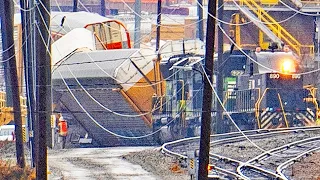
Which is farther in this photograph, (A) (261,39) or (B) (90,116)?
(A) (261,39)

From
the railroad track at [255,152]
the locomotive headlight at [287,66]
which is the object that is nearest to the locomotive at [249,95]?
the locomotive headlight at [287,66]

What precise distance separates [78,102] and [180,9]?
5674cm

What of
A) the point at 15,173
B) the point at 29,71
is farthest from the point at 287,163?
the point at 29,71

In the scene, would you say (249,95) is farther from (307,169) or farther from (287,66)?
(307,169)

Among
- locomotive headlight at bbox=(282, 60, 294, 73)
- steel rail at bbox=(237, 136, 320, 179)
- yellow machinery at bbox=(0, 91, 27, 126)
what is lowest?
yellow machinery at bbox=(0, 91, 27, 126)

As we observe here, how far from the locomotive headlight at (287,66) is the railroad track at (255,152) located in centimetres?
260

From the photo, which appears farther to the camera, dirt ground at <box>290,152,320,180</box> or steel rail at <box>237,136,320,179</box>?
steel rail at <box>237,136,320,179</box>

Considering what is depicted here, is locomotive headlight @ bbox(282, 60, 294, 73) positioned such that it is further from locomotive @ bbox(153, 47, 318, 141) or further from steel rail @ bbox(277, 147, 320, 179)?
steel rail @ bbox(277, 147, 320, 179)

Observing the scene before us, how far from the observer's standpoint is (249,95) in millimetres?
35656

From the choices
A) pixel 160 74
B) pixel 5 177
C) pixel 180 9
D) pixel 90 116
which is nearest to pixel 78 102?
pixel 90 116

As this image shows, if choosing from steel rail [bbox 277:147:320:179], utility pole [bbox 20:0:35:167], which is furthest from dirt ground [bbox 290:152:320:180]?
utility pole [bbox 20:0:35:167]

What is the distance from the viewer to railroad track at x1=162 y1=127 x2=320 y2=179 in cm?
2198

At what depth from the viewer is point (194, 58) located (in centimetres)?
3609

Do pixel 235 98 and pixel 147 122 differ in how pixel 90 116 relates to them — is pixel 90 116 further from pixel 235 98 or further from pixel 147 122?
pixel 235 98
